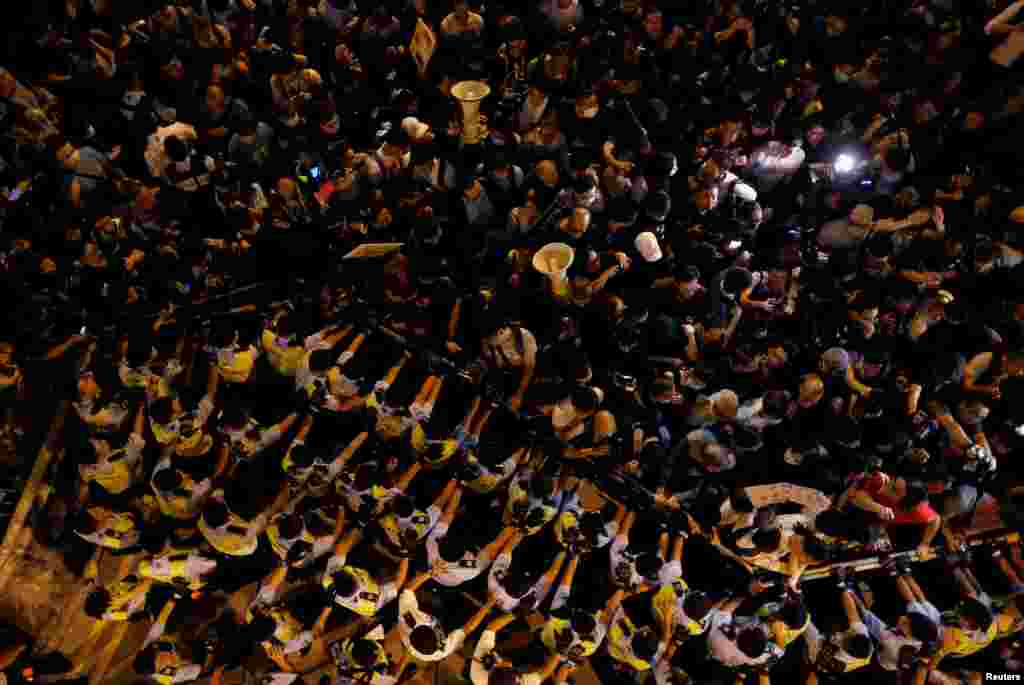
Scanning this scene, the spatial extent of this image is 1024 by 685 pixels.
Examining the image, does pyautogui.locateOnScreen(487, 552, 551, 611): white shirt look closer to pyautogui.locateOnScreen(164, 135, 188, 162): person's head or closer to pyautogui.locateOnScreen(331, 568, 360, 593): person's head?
pyautogui.locateOnScreen(331, 568, 360, 593): person's head

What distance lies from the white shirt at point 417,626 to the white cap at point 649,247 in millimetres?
2240

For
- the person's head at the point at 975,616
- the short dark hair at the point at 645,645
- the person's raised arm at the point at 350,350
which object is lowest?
the short dark hair at the point at 645,645

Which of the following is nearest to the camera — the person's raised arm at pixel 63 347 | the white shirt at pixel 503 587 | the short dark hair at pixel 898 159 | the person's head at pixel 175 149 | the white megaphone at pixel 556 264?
the white shirt at pixel 503 587

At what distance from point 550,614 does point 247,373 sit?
1.93 m

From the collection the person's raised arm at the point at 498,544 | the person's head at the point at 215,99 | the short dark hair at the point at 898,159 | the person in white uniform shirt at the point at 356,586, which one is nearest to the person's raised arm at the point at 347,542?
the person in white uniform shirt at the point at 356,586

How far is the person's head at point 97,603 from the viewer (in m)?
2.87

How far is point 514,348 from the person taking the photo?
3.38 metres

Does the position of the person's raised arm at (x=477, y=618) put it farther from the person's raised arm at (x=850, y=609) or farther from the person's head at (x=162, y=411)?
the person's head at (x=162, y=411)

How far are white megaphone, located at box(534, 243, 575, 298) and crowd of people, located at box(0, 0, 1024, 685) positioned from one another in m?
0.02

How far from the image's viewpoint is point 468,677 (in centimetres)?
309

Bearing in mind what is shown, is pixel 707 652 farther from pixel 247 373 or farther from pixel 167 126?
pixel 167 126

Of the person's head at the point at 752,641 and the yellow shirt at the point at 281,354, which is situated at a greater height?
the yellow shirt at the point at 281,354

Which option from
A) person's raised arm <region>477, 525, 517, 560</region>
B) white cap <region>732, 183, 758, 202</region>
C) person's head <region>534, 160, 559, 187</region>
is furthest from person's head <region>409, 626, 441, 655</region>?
white cap <region>732, 183, 758, 202</region>

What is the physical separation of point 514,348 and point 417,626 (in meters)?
1.38
